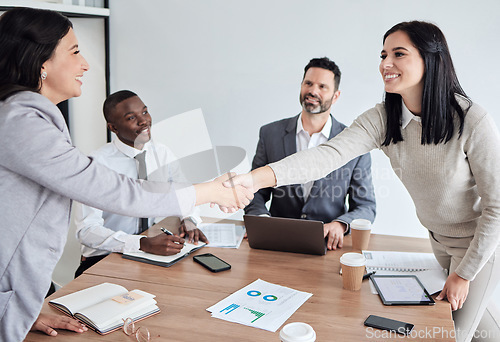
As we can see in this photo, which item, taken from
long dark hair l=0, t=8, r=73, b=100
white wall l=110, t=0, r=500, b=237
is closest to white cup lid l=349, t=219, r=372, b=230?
long dark hair l=0, t=8, r=73, b=100

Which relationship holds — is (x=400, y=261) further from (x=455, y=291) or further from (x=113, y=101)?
(x=113, y=101)

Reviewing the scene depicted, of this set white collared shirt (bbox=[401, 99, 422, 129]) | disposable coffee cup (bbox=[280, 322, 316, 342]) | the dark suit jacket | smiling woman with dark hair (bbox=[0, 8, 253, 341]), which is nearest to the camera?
disposable coffee cup (bbox=[280, 322, 316, 342])

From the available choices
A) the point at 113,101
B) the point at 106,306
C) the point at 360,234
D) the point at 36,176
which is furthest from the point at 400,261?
the point at 113,101

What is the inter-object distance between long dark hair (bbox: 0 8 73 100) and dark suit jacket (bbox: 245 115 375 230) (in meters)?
1.47

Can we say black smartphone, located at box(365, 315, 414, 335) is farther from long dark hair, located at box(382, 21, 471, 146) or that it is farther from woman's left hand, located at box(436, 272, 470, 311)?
long dark hair, located at box(382, 21, 471, 146)

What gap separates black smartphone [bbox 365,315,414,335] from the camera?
1447mm

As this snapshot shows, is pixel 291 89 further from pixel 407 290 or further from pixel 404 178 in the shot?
pixel 407 290

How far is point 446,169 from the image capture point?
1.80 metres

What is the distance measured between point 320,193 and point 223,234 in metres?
0.69

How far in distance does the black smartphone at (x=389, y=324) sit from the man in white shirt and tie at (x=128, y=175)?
872mm

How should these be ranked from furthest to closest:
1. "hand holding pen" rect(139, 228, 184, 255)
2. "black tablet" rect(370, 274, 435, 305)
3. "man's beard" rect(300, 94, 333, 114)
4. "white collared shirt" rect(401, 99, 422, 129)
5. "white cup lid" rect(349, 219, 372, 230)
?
"man's beard" rect(300, 94, 333, 114) → "white cup lid" rect(349, 219, 372, 230) → "hand holding pen" rect(139, 228, 184, 255) → "white collared shirt" rect(401, 99, 422, 129) → "black tablet" rect(370, 274, 435, 305)

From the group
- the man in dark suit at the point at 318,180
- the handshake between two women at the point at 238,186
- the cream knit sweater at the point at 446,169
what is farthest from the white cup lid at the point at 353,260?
the man in dark suit at the point at 318,180

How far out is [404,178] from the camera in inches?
76.7

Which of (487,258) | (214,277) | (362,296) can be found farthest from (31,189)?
(487,258)
